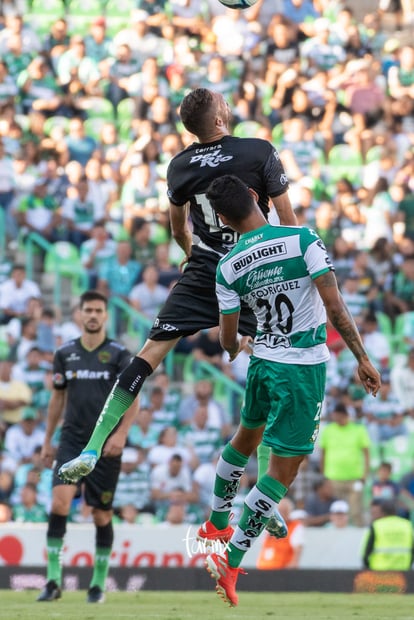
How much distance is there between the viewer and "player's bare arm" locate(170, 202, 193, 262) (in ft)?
32.1

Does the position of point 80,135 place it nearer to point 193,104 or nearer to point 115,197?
point 115,197

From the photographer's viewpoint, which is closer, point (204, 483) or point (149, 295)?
point (204, 483)

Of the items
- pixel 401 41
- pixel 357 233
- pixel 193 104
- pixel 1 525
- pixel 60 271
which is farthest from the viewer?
pixel 401 41

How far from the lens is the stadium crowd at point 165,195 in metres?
17.5

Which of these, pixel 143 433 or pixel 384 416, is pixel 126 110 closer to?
pixel 143 433

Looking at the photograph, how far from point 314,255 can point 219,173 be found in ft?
3.67

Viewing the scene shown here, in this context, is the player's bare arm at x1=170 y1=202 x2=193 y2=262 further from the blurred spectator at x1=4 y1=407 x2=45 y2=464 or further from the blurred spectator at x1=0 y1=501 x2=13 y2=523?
the blurred spectator at x1=4 y1=407 x2=45 y2=464

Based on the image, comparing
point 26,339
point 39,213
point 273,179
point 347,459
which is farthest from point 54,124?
point 273,179

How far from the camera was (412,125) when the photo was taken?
24172 mm

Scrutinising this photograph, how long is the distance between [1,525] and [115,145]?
27.2 feet

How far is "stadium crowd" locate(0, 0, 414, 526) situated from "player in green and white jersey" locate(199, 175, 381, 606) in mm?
6915

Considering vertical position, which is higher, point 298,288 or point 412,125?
point 412,125

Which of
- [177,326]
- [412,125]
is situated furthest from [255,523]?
[412,125]

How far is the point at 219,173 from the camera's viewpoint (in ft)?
31.0
